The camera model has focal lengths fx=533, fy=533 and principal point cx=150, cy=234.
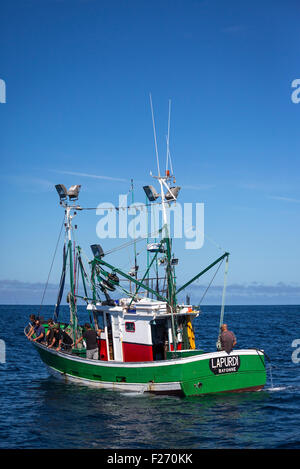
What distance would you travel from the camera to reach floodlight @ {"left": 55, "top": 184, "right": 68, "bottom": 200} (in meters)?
28.2

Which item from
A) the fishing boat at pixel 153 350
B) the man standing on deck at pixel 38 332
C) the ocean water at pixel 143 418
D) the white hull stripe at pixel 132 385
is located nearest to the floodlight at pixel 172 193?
the fishing boat at pixel 153 350

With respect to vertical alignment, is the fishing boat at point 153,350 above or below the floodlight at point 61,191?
below

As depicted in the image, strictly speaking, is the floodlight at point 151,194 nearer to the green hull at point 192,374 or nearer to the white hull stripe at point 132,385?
the green hull at point 192,374

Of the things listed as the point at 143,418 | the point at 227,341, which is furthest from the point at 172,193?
the point at 143,418

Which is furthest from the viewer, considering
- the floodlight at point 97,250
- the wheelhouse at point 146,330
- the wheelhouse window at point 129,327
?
the floodlight at point 97,250

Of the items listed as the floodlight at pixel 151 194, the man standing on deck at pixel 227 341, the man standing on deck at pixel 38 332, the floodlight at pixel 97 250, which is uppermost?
the floodlight at pixel 151 194

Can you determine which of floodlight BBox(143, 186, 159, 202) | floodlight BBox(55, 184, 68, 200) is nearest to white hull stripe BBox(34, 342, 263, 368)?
floodlight BBox(143, 186, 159, 202)

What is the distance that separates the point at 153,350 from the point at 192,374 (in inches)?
112

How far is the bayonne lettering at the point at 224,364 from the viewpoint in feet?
68.2

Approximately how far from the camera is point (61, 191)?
28203 mm

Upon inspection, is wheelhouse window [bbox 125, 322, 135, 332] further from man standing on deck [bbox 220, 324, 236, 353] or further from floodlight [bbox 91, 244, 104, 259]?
man standing on deck [bbox 220, 324, 236, 353]

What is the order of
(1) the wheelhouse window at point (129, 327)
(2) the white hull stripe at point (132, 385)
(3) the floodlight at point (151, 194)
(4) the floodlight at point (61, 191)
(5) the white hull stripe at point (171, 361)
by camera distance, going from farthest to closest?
(4) the floodlight at point (61, 191), (3) the floodlight at point (151, 194), (1) the wheelhouse window at point (129, 327), (2) the white hull stripe at point (132, 385), (5) the white hull stripe at point (171, 361)

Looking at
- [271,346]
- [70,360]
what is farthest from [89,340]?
[271,346]
